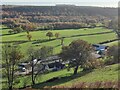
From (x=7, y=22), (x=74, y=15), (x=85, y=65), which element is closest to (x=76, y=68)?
(x=85, y=65)

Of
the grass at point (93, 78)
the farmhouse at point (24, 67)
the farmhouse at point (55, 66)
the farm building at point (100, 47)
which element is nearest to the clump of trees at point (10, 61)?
the grass at point (93, 78)

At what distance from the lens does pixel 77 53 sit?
2977 centimetres

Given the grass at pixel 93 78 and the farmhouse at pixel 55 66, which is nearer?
the grass at pixel 93 78

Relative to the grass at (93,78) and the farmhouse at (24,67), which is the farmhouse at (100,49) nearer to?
the farmhouse at (24,67)

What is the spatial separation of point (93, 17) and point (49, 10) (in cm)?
1732

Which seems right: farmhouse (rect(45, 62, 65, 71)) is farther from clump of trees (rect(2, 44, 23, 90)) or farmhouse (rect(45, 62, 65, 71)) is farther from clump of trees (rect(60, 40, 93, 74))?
clump of trees (rect(2, 44, 23, 90))

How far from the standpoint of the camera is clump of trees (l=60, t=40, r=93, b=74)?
29.6m

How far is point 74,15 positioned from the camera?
96312mm

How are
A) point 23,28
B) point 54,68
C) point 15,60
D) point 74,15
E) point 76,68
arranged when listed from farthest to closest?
point 74,15 < point 23,28 < point 54,68 < point 76,68 < point 15,60

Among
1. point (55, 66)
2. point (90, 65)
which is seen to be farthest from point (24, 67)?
point (90, 65)

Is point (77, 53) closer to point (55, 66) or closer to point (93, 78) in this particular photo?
point (55, 66)

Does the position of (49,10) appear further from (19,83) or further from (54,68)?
(19,83)

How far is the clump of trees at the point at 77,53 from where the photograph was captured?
2959 centimetres

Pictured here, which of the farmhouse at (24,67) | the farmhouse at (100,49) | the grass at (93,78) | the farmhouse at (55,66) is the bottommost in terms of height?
the farmhouse at (55,66)
